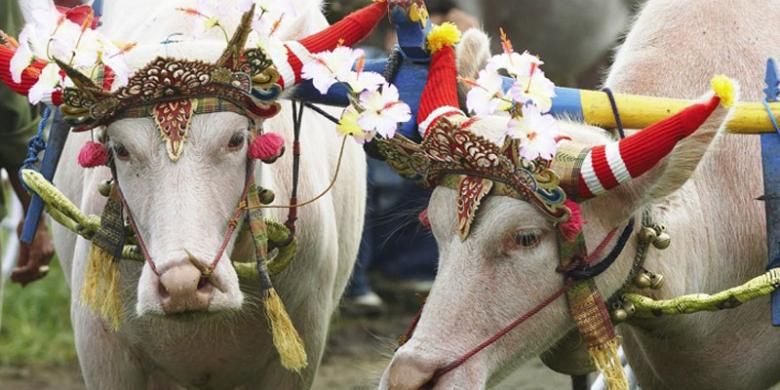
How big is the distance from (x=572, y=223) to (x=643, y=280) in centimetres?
36

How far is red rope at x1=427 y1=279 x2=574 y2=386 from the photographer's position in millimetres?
4449

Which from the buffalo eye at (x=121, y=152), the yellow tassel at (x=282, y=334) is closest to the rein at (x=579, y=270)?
the yellow tassel at (x=282, y=334)

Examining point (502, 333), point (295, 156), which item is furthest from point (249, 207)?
point (502, 333)

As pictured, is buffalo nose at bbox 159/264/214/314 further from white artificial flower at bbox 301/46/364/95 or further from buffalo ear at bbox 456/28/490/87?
buffalo ear at bbox 456/28/490/87

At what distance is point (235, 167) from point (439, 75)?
0.71m

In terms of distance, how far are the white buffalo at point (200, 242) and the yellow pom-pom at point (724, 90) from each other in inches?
61.0

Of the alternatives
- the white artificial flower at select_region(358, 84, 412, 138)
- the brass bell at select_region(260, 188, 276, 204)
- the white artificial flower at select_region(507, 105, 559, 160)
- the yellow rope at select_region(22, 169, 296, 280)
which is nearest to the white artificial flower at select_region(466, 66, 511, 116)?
the white artificial flower at select_region(507, 105, 559, 160)

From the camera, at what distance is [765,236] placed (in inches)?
205

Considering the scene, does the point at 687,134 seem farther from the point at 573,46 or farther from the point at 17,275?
the point at 573,46

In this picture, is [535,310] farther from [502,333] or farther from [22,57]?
[22,57]

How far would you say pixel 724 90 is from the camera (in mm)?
4398

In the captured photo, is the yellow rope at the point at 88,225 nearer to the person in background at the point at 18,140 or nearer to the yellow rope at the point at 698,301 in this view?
the yellow rope at the point at 698,301

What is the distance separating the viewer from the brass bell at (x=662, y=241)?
4.72 metres

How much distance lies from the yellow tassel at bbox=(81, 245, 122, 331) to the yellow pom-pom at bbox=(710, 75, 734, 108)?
2.06 m
